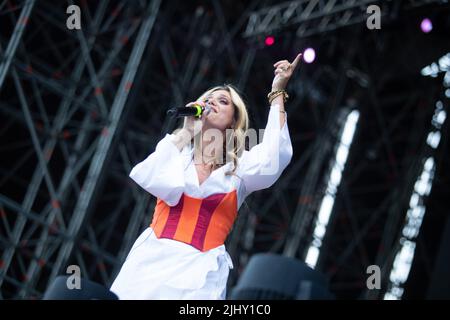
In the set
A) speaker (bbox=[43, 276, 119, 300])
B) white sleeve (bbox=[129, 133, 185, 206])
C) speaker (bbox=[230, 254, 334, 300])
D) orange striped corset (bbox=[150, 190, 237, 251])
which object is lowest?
speaker (bbox=[43, 276, 119, 300])

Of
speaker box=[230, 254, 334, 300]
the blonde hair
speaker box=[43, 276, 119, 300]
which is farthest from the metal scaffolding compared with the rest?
speaker box=[230, 254, 334, 300]

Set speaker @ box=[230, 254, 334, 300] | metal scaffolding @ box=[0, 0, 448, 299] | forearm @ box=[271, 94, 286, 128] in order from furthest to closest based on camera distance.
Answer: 1. metal scaffolding @ box=[0, 0, 448, 299]
2. forearm @ box=[271, 94, 286, 128]
3. speaker @ box=[230, 254, 334, 300]

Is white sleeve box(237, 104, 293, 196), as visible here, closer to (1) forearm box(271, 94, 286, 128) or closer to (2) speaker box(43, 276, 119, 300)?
(1) forearm box(271, 94, 286, 128)

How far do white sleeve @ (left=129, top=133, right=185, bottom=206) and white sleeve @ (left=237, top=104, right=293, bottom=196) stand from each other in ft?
0.83

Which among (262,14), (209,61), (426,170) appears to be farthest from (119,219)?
(426,170)

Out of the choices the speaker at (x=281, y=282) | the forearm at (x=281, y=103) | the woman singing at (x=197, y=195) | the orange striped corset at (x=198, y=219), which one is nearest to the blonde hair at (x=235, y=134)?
the woman singing at (x=197, y=195)

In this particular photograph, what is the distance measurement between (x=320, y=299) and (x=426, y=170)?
8.30 metres

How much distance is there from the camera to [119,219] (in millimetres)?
10062

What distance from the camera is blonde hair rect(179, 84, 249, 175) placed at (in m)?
3.16

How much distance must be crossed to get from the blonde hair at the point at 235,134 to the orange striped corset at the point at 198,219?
0.13 metres

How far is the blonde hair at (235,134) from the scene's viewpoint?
316cm

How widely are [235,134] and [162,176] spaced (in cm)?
44

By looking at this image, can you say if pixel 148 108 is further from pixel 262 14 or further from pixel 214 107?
pixel 214 107

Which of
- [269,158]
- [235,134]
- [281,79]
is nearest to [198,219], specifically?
[269,158]
